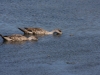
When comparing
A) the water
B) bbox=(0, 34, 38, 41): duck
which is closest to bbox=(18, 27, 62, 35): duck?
the water

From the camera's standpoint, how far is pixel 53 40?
100ft

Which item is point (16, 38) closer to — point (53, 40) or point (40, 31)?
point (53, 40)

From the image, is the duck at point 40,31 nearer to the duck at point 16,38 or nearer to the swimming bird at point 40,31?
the swimming bird at point 40,31

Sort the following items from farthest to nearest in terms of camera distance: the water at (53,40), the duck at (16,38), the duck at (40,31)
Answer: the duck at (40,31) → the duck at (16,38) → the water at (53,40)

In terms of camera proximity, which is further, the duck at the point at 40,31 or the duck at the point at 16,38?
the duck at the point at 40,31

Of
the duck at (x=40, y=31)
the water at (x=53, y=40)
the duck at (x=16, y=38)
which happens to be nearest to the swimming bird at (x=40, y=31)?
the duck at (x=40, y=31)

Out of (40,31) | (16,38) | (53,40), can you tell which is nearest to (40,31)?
(40,31)

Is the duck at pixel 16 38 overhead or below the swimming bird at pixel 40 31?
overhead

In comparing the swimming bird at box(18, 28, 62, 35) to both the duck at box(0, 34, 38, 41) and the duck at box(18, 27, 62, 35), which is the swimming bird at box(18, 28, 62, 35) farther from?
the duck at box(0, 34, 38, 41)

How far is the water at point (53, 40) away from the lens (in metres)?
24.7

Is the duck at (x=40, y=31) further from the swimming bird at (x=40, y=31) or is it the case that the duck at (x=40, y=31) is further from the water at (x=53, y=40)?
the water at (x=53, y=40)

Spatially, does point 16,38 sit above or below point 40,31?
above

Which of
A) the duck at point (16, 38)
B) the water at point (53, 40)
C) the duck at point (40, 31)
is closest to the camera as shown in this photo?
the water at point (53, 40)

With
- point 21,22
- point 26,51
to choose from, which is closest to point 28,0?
point 21,22
